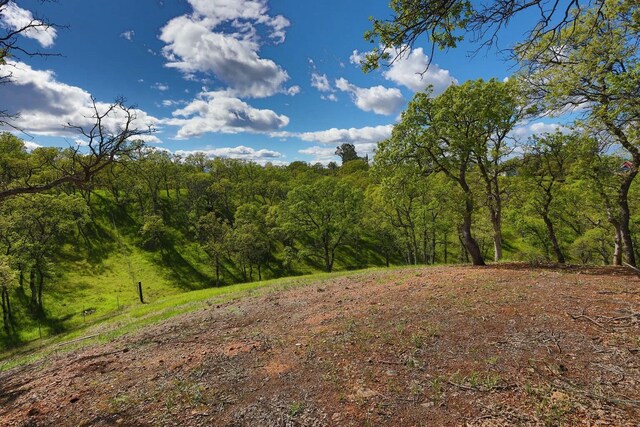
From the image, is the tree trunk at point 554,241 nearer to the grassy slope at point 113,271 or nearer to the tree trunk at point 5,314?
the grassy slope at point 113,271

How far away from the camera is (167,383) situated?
25.3 feet

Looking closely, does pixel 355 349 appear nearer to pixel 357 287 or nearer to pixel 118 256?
pixel 357 287

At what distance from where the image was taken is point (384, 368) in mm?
7301

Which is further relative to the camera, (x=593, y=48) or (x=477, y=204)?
(x=477, y=204)

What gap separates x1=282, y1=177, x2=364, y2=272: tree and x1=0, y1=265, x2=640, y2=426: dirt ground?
33.8 metres

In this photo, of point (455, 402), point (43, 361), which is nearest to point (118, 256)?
point (43, 361)

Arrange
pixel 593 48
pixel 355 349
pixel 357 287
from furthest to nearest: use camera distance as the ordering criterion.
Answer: pixel 357 287 < pixel 593 48 < pixel 355 349

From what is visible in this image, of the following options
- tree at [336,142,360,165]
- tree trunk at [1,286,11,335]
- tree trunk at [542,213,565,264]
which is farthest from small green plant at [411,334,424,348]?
tree at [336,142,360,165]

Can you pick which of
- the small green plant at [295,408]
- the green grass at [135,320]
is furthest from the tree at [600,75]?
the green grass at [135,320]

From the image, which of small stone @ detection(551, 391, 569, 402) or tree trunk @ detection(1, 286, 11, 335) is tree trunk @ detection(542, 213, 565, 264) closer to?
small stone @ detection(551, 391, 569, 402)

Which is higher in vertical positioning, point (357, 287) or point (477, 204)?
point (477, 204)

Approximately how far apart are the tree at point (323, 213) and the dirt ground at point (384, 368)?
3381 cm

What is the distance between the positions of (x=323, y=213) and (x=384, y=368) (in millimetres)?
39398

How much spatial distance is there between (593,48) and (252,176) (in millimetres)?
87622
